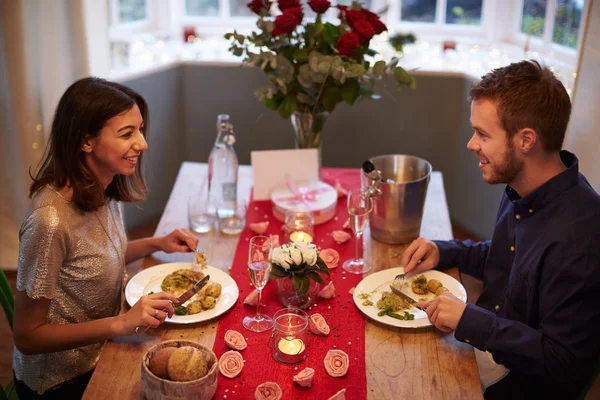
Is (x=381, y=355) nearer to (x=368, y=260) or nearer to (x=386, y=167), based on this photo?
(x=368, y=260)

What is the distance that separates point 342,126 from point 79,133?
2.35 metres

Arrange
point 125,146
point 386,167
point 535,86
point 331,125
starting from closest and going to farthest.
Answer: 1. point 535,86
2. point 125,146
3. point 386,167
4. point 331,125

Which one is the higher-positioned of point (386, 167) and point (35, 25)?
point (35, 25)

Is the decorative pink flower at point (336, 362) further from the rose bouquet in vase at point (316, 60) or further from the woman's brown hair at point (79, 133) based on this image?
the rose bouquet in vase at point (316, 60)

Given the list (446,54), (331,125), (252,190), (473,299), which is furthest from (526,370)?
(446,54)

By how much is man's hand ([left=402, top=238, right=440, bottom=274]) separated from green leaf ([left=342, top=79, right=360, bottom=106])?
1.91 feet

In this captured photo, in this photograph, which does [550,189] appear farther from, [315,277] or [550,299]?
[315,277]

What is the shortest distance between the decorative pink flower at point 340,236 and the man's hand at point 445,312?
1.81 feet

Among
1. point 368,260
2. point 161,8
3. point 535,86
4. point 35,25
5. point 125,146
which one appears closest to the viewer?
point 535,86

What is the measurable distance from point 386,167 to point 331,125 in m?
1.63

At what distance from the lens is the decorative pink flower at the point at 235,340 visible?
1582mm

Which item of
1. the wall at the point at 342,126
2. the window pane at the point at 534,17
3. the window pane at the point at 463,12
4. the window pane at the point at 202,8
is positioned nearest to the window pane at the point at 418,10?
the window pane at the point at 463,12

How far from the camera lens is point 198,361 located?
4.52 feet

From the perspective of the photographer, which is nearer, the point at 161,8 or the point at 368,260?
the point at 368,260
